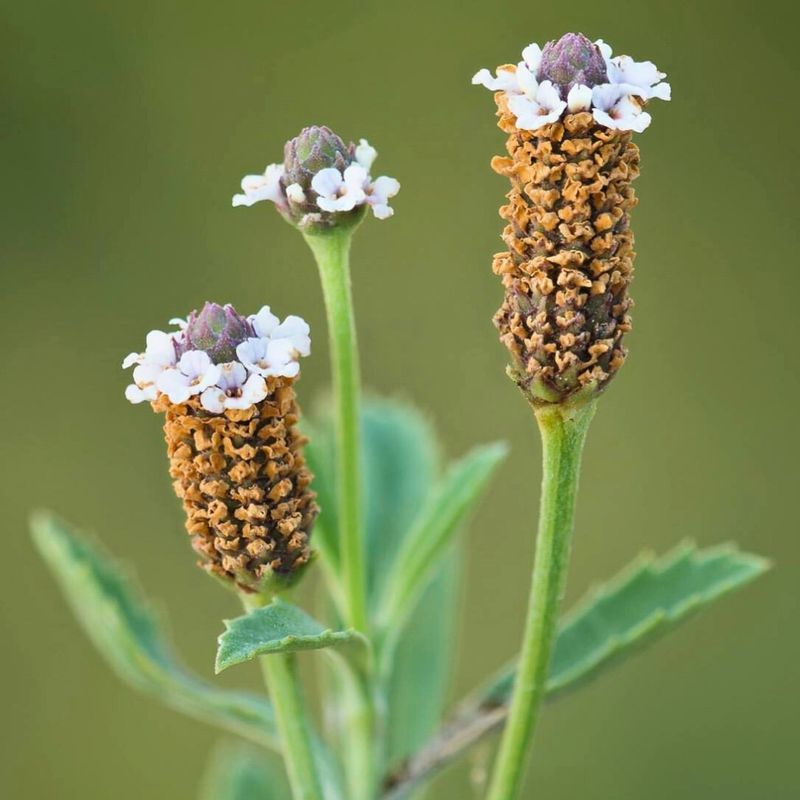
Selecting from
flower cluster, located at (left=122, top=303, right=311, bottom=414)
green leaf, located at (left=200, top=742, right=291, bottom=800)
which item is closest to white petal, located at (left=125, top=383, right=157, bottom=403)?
flower cluster, located at (left=122, top=303, right=311, bottom=414)

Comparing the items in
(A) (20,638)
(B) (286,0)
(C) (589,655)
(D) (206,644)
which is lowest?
(C) (589,655)

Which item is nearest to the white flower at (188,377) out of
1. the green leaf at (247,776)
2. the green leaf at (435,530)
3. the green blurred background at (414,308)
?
the green leaf at (435,530)

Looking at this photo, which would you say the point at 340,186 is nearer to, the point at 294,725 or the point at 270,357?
the point at 270,357

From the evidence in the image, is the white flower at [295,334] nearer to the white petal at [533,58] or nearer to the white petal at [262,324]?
the white petal at [262,324]

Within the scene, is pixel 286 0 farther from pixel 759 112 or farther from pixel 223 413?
pixel 223 413

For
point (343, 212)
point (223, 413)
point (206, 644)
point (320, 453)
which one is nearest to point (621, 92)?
point (343, 212)

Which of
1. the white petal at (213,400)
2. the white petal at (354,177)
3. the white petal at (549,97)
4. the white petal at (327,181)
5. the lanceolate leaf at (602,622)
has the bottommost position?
the lanceolate leaf at (602,622)
